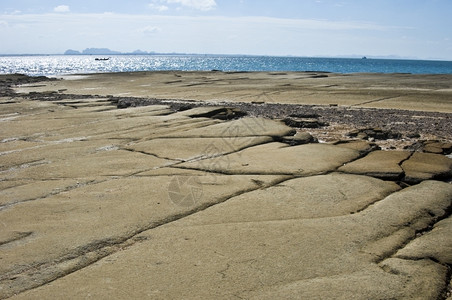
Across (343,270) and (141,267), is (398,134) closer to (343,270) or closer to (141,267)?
(343,270)

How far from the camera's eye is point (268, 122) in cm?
767

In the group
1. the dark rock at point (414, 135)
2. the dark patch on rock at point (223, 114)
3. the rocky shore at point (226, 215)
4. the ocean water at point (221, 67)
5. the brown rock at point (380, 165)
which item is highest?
the ocean water at point (221, 67)

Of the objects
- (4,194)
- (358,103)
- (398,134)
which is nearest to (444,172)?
(398,134)

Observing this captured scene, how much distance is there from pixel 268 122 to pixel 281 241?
4889 millimetres

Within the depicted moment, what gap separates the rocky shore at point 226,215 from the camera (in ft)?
7.98

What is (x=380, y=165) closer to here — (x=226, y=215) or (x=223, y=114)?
(x=226, y=215)

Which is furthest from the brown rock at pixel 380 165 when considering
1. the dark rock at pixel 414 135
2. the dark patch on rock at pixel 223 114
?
the dark patch on rock at pixel 223 114

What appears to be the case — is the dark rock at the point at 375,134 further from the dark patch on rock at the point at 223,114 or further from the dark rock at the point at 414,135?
the dark patch on rock at the point at 223,114

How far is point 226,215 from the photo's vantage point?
11.3ft

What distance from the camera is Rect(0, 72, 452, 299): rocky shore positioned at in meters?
2.43

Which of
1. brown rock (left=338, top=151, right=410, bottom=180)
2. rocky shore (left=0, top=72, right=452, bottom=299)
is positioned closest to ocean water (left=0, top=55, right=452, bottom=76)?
rocky shore (left=0, top=72, right=452, bottom=299)

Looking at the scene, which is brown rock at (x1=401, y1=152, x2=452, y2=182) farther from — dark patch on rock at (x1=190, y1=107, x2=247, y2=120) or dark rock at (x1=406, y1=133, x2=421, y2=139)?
dark patch on rock at (x1=190, y1=107, x2=247, y2=120)

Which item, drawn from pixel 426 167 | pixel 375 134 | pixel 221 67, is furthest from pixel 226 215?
pixel 221 67

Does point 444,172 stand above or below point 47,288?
above
